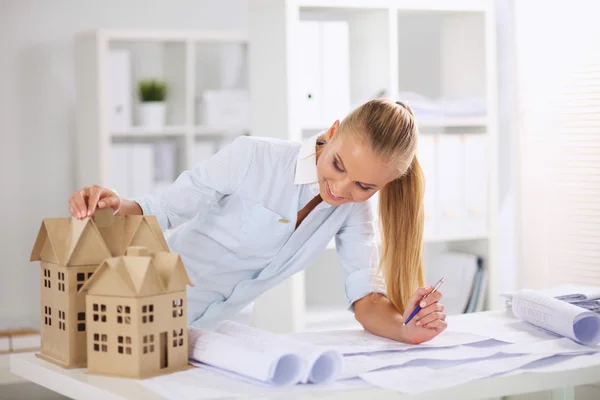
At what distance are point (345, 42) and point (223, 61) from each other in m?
1.14

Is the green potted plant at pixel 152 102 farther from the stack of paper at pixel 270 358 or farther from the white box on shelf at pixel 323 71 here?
the stack of paper at pixel 270 358

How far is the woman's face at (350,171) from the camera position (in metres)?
1.69

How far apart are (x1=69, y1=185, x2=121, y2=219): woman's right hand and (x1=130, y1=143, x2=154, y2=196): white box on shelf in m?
2.37

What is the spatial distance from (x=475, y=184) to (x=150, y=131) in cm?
151

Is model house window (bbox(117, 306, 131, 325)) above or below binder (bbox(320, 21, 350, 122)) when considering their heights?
below

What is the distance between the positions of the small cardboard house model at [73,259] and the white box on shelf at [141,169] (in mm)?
2336

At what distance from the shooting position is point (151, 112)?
12.8 feet

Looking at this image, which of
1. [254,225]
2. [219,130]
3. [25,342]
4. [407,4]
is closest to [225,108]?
[219,130]

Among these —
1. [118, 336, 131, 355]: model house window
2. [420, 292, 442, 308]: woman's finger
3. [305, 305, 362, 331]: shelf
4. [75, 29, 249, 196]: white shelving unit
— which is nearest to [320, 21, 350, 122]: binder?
[305, 305, 362, 331]: shelf

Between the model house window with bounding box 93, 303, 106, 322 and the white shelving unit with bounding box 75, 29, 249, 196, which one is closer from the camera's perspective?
the model house window with bounding box 93, 303, 106, 322

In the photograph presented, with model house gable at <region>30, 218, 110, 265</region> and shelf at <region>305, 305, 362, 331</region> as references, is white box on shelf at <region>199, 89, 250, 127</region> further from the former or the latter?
model house gable at <region>30, 218, 110, 265</region>

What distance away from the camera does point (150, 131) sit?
3902mm

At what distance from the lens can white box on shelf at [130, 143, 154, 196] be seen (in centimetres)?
387

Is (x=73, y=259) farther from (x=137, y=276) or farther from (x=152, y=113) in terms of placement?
(x=152, y=113)
